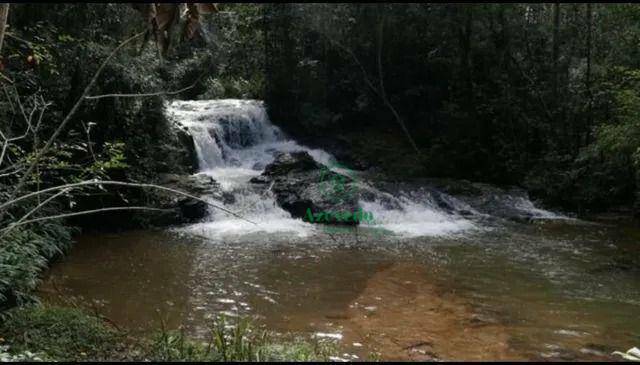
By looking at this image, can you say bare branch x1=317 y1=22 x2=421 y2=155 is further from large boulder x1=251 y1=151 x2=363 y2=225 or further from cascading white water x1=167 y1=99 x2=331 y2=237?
large boulder x1=251 y1=151 x2=363 y2=225

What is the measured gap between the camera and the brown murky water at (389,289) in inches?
236

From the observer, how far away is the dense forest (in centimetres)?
988

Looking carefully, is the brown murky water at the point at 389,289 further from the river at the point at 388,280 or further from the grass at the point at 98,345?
the grass at the point at 98,345

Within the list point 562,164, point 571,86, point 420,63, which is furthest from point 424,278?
point 420,63

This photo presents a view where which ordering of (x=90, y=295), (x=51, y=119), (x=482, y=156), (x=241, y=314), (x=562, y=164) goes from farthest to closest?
(x=482, y=156) < (x=562, y=164) < (x=51, y=119) < (x=90, y=295) < (x=241, y=314)

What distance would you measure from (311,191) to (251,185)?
62.1 inches

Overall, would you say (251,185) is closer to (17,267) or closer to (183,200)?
(183,200)

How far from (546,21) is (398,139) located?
582 centimetres

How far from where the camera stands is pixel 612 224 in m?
12.5

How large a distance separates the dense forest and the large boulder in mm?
2006

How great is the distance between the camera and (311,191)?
41.9 ft

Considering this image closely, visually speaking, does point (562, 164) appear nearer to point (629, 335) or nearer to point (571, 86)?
point (571, 86)

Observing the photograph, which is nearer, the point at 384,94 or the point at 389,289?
the point at 389,289

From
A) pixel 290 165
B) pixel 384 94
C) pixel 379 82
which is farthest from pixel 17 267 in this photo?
pixel 379 82
